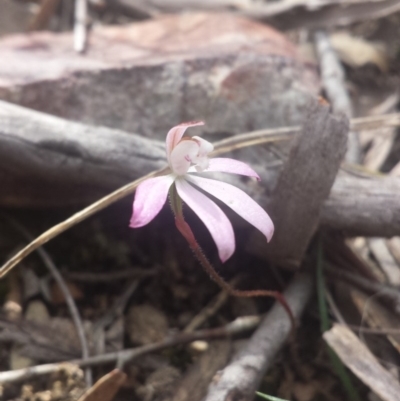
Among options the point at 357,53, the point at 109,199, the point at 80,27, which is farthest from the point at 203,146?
the point at 357,53

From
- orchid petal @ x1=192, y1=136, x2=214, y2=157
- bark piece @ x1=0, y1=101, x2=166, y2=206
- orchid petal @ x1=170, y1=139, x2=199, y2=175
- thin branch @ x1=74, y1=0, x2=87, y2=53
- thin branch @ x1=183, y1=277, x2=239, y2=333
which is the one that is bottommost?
orchid petal @ x1=170, y1=139, x2=199, y2=175

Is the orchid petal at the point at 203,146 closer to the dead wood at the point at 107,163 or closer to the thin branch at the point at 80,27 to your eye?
the dead wood at the point at 107,163

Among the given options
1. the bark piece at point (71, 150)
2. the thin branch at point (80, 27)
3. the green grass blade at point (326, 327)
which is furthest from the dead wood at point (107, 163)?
the thin branch at point (80, 27)

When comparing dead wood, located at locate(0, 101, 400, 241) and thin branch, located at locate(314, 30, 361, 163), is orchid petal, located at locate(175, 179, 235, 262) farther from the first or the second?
thin branch, located at locate(314, 30, 361, 163)

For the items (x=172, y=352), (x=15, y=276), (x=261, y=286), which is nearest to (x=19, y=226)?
(x=15, y=276)

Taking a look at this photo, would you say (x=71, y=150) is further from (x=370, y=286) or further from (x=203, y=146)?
(x=370, y=286)

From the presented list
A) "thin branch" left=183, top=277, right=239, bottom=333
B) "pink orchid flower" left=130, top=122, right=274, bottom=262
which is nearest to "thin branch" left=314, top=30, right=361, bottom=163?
"thin branch" left=183, top=277, right=239, bottom=333

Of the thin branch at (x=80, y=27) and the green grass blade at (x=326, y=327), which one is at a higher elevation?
the thin branch at (x=80, y=27)
